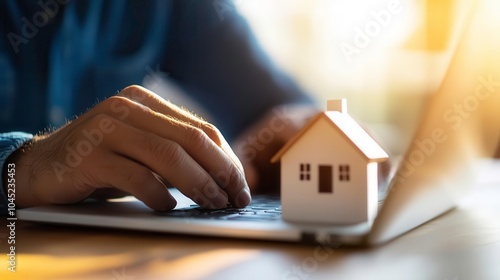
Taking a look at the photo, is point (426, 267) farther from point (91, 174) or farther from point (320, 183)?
point (91, 174)

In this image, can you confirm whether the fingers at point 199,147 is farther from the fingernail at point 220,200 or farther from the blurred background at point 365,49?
the blurred background at point 365,49

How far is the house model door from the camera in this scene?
557mm

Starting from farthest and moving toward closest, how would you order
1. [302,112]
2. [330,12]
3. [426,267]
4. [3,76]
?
[330,12]
[3,76]
[302,112]
[426,267]

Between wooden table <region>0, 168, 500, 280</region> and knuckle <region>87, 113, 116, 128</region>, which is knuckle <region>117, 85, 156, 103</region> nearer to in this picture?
knuckle <region>87, 113, 116, 128</region>

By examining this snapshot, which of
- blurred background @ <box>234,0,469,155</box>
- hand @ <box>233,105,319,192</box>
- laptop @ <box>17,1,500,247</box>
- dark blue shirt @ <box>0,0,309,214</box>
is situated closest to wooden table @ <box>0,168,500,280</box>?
laptop @ <box>17,1,500,247</box>

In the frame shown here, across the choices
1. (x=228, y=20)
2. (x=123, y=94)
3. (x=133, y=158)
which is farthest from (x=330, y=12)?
(x=133, y=158)

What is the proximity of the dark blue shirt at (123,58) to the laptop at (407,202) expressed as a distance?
0.62 metres

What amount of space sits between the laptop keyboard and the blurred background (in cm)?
147

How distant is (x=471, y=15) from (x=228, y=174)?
321 millimetres

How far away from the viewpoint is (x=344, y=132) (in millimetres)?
544

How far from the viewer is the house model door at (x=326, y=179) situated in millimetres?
557

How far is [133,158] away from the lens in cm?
68

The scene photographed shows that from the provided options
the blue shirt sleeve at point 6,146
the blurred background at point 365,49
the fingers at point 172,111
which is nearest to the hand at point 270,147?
the fingers at point 172,111

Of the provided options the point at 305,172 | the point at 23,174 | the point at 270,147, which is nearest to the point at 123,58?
the point at 270,147
